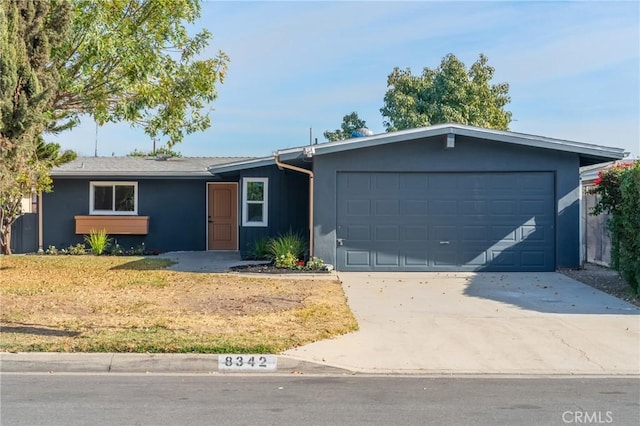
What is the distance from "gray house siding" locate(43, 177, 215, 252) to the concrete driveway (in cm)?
884

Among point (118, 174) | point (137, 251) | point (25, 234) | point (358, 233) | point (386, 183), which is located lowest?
point (137, 251)

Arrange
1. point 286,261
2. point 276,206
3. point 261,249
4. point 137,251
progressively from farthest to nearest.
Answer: point 137,251 < point 276,206 < point 261,249 < point 286,261

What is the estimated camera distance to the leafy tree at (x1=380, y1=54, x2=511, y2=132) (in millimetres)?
29781

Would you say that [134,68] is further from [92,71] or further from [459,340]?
[459,340]

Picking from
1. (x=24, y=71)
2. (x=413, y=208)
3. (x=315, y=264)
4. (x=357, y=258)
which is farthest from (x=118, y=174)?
(x=24, y=71)

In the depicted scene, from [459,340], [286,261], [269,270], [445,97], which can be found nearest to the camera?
[459,340]

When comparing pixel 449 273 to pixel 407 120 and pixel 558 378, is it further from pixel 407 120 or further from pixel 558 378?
pixel 407 120

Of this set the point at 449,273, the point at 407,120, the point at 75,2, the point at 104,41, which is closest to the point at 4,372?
the point at 104,41

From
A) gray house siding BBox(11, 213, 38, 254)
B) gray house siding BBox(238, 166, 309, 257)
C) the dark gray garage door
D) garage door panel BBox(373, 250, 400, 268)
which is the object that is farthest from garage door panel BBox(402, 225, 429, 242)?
gray house siding BBox(11, 213, 38, 254)

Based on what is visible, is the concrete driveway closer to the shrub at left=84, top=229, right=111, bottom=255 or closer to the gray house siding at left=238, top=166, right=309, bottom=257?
the gray house siding at left=238, top=166, right=309, bottom=257

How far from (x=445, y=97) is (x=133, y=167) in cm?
1605

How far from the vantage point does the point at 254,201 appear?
18359 millimetres

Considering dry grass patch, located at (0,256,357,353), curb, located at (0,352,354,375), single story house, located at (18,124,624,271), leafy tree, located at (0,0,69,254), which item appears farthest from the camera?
single story house, located at (18,124,624,271)

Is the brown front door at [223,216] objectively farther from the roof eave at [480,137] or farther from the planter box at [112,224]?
the roof eave at [480,137]
